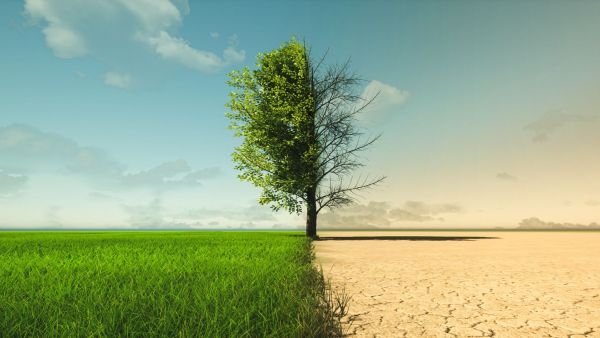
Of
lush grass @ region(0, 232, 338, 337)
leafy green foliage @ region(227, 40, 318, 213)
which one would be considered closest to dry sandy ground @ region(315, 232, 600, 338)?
lush grass @ region(0, 232, 338, 337)

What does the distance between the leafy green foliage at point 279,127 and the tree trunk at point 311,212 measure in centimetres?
56

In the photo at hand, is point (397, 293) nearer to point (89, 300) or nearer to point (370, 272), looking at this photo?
point (370, 272)

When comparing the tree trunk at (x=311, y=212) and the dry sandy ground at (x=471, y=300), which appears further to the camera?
the tree trunk at (x=311, y=212)

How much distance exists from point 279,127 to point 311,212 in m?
5.38

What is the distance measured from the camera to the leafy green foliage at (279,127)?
20.0 meters

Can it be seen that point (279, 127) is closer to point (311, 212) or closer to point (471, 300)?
point (311, 212)

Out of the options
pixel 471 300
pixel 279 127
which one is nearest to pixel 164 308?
pixel 471 300

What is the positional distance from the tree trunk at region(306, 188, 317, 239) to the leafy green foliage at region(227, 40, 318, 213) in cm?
56

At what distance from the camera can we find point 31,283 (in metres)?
4.62

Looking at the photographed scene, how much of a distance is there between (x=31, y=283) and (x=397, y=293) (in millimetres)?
4987

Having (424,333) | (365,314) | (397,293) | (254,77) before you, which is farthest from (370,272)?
(254,77)

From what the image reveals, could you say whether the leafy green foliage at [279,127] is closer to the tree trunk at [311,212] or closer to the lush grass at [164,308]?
the tree trunk at [311,212]

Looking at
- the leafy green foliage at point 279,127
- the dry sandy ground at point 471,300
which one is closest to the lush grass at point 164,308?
the dry sandy ground at point 471,300

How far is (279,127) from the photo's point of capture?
66.1 ft
